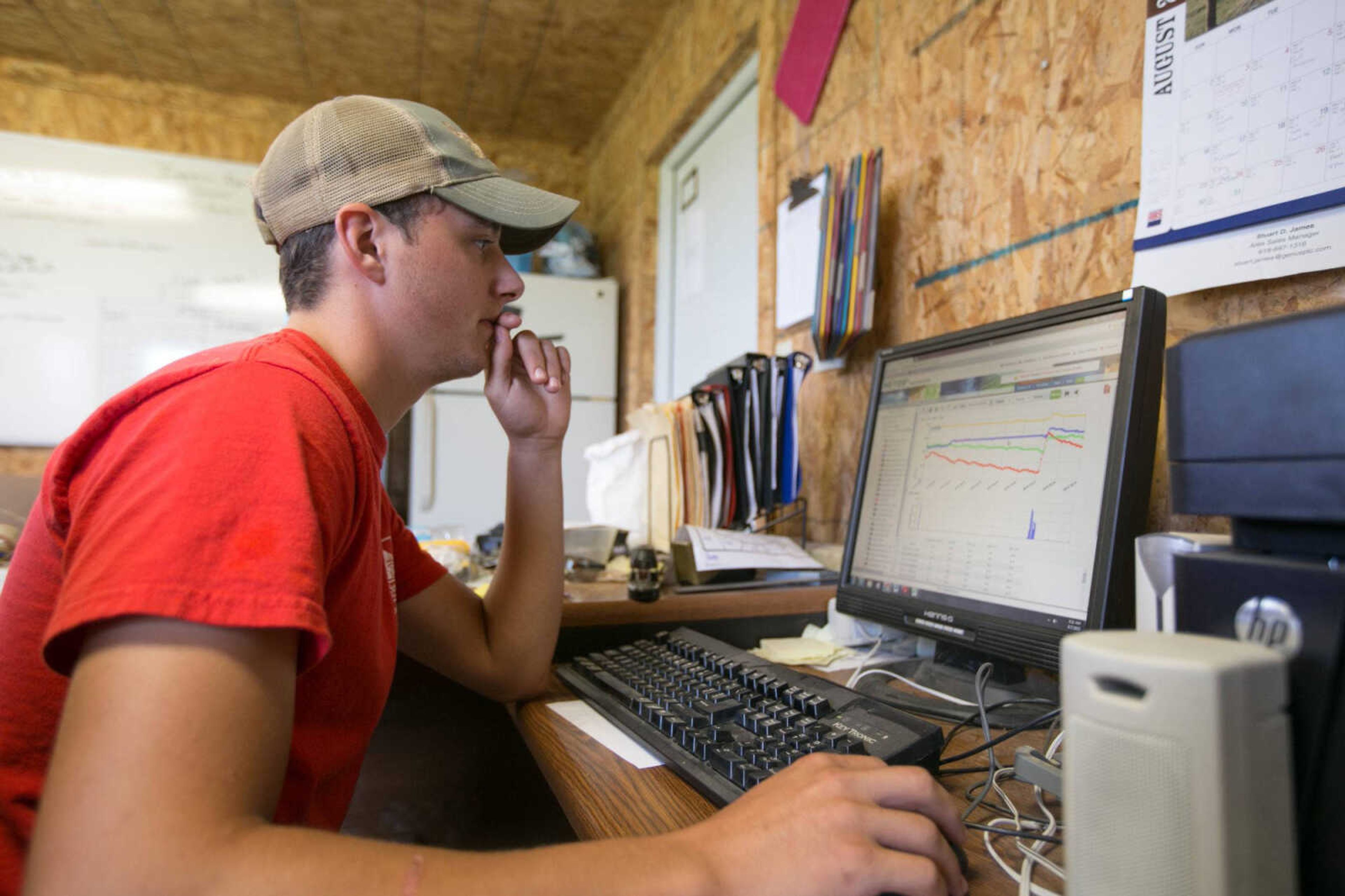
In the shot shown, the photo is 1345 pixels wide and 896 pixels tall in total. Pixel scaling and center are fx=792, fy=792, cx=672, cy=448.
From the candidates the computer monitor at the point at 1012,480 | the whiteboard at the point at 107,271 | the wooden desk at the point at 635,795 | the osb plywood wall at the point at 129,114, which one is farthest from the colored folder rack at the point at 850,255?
the osb plywood wall at the point at 129,114

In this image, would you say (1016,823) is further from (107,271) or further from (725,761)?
(107,271)

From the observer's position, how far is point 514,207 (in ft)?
2.94

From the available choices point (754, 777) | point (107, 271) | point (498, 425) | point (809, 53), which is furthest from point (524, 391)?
point (107, 271)

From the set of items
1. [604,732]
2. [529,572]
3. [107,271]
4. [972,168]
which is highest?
[107,271]

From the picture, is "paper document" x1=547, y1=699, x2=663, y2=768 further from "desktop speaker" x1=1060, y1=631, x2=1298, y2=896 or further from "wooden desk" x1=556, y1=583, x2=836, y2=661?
"desktop speaker" x1=1060, y1=631, x2=1298, y2=896

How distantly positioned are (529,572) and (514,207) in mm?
464

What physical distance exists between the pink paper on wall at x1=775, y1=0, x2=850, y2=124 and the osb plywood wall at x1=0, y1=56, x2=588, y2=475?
8.74ft

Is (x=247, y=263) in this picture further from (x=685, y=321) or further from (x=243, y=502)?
(x=243, y=502)

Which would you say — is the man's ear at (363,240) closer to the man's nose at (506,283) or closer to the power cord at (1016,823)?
the man's nose at (506,283)

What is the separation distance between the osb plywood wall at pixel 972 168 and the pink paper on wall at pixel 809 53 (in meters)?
0.03

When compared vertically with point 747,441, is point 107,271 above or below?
above

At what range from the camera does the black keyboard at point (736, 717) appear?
62cm

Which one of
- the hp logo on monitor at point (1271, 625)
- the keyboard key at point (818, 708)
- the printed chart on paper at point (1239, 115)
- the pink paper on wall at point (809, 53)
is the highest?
the pink paper on wall at point (809, 53)

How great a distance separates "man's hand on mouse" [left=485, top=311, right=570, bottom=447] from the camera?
108cm
